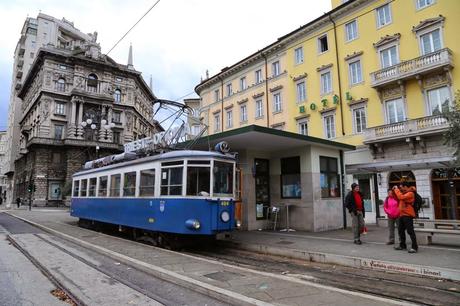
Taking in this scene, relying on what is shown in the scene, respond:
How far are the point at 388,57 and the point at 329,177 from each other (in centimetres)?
1255

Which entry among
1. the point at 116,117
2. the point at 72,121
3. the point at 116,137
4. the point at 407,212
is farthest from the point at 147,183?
the point at 116,117

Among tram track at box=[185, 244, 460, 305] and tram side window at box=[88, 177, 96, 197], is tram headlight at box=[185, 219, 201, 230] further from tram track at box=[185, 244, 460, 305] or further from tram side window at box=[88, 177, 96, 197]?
tram side window at box=[88, 177, 96, 197]

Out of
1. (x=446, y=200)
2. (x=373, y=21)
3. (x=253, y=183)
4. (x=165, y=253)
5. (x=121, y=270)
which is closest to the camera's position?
(x=121, y=270)

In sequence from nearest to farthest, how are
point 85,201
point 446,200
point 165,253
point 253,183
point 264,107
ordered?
point 165,253, point 253,183, point 85,201, point 446,200, point 264,107

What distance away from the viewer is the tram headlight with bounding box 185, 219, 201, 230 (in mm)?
10188

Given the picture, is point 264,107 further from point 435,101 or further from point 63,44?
point 63,44

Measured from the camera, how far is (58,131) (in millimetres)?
55562

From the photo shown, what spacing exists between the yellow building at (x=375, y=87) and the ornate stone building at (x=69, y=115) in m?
30.0

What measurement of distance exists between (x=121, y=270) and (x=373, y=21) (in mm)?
24176

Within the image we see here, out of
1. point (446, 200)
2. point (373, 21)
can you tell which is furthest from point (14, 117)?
point (446, 200)

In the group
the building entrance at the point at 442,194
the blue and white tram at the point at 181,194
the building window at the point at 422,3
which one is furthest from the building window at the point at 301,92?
the blue and white tram at the point at 181,194

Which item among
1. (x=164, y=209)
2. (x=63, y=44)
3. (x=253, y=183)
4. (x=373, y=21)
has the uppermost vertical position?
(x=63, y=44)

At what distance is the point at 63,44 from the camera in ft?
250

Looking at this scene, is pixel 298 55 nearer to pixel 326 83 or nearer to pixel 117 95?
pixel 326 83
